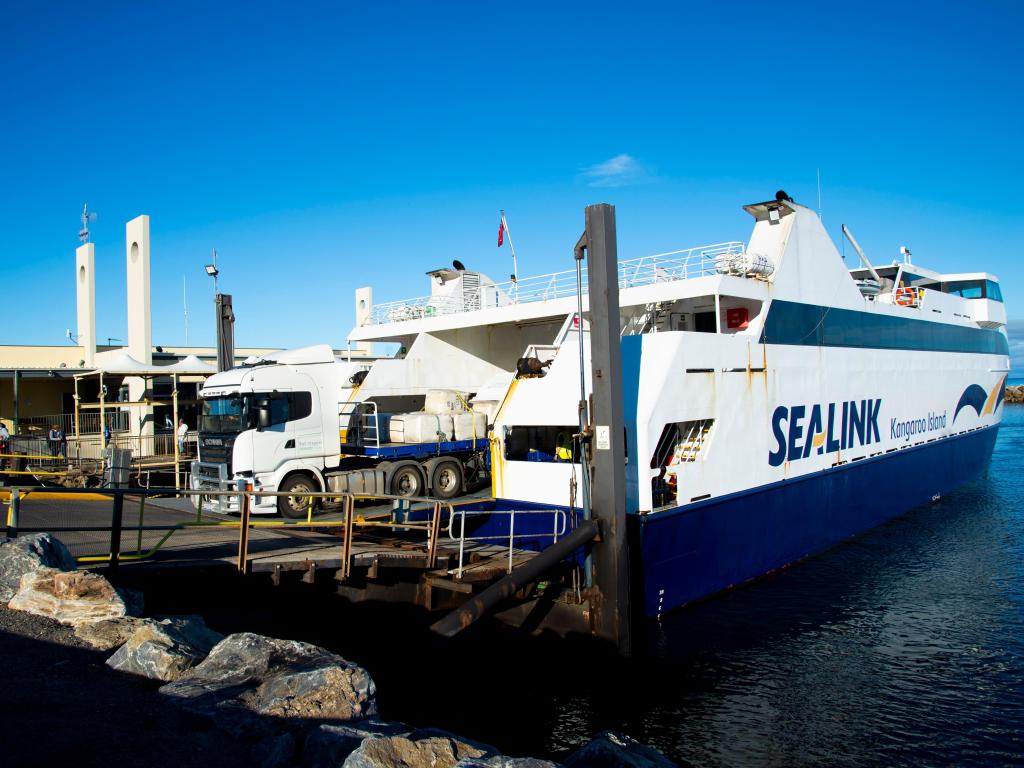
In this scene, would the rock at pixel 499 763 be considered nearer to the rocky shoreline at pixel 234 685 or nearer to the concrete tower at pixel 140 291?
the rocky shoreline at pixel 234 685

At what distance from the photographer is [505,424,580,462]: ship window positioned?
12.2 meters

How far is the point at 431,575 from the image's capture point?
9922 mm

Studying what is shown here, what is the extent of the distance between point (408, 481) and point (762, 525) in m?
6.80

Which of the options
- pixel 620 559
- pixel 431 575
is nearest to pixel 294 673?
pixel 431 575

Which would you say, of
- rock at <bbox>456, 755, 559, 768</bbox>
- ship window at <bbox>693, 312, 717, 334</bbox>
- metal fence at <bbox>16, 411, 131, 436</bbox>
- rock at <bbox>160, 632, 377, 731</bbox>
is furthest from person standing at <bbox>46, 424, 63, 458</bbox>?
rock at <bbox>456, 755, 559, 768</bbox>

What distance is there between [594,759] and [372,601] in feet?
17.9

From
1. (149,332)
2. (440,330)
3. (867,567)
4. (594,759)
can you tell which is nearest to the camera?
(594,759)

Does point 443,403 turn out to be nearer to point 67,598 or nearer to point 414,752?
point 67,598

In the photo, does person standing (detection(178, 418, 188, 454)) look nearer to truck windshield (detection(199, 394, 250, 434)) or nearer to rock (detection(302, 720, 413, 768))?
truck windshield (detection(199, 394, 250, 434))

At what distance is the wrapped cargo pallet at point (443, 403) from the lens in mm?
16219

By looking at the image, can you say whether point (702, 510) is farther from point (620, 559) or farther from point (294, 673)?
point (294, 673)

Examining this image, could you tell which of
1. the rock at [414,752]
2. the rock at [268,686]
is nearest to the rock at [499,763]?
the rock at [414,752]

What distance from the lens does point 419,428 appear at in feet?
50.1

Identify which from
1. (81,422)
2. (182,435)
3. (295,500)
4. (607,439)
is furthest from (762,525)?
(81,422)
